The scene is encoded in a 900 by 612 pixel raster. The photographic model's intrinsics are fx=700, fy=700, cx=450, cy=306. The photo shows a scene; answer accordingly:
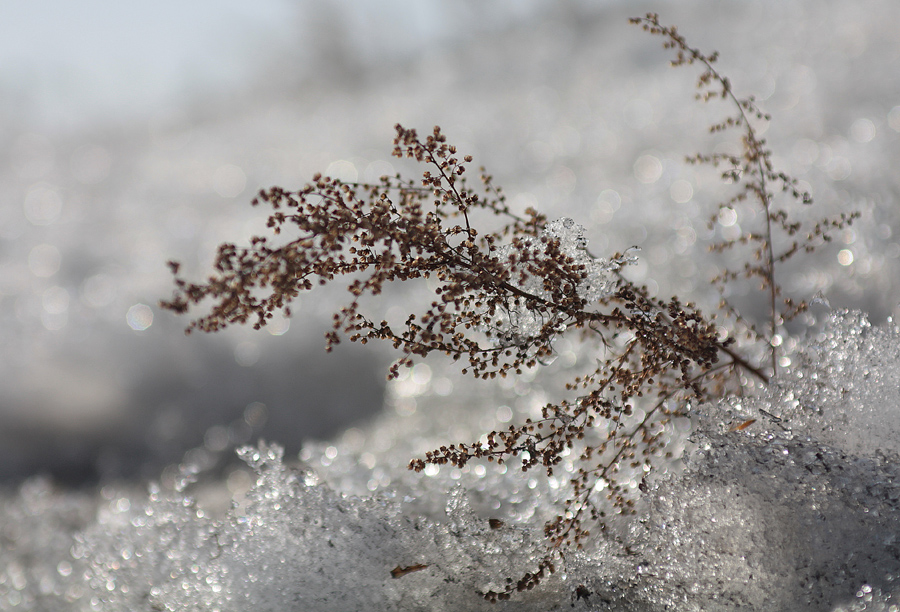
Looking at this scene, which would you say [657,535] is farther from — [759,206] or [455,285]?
[759,206]

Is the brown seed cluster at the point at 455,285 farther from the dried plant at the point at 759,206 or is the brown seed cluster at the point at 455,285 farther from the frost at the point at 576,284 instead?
the dried plant at the point at 759,206

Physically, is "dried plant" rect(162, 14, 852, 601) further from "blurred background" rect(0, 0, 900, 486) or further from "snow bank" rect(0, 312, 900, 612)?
"blurred background" rect(0, 0, 900, 486)

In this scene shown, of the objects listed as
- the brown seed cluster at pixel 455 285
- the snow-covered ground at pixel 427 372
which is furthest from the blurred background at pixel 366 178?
the brown seed cluster at pixel 455 285

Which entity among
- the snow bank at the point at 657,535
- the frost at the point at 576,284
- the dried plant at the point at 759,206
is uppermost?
the dried plant at the point at 759,206

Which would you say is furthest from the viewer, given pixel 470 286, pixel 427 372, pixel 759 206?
pixel 427 372

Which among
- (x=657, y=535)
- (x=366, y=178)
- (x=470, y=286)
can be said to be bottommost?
(x=657, y=535)

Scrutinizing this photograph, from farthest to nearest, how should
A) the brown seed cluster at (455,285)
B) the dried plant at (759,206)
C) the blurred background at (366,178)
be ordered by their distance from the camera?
the blurred background at (366,178) → the dried plant at (759,206) → the brown seed cluster at (455,285)

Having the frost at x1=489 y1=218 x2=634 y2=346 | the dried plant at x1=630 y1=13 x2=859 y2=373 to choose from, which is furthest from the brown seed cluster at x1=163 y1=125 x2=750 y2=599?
the dried plant at x1=630 y1=13 x2=859 y2=373

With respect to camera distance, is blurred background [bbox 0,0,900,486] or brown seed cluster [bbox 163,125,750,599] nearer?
brown seed cluster [bbox 163,125,750,599]

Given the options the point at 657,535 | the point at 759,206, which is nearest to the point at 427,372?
the point at 759,206
